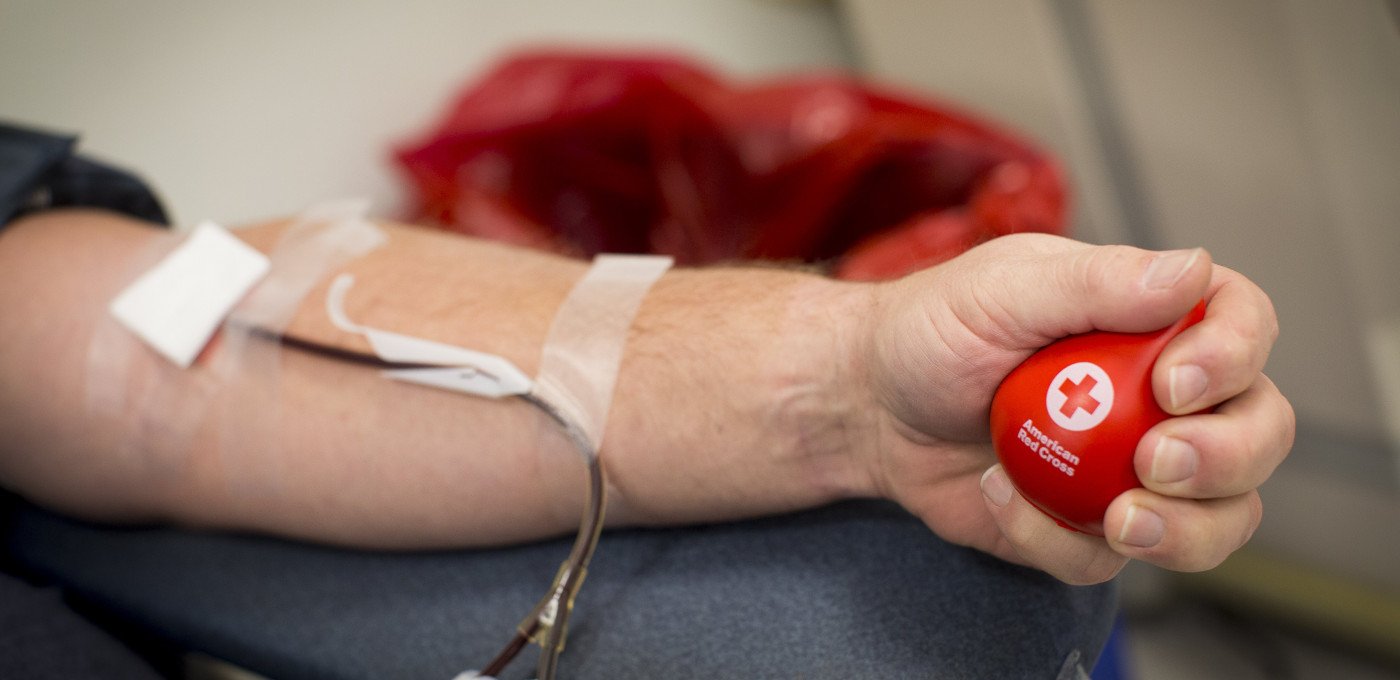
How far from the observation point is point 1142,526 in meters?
0.42

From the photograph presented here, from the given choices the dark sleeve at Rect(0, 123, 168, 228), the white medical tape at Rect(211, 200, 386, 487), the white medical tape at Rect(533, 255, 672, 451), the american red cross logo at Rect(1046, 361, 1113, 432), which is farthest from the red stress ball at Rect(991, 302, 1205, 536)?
the dark sleeve at Rect(0, 123, 168, 228)

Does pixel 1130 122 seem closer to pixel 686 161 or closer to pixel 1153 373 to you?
pixel 686 161

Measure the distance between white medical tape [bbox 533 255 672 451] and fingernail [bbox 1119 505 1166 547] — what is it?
335mm

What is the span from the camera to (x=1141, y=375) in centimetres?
42

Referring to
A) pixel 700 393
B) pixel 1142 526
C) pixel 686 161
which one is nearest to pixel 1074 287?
pixel 1142 526

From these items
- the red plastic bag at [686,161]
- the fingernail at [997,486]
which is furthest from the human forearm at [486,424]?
the red plastic bag at [686,161]

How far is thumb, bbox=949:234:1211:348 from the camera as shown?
41 cm

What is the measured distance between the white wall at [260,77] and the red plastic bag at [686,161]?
0.34 feet

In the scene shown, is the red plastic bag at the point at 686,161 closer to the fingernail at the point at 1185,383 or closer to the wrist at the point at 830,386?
the wrist at the point at 830,386

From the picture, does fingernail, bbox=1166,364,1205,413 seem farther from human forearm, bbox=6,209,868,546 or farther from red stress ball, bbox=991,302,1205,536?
human forearm, bbox=6,209,868,546

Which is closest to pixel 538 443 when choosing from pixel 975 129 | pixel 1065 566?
pixel 1065 566

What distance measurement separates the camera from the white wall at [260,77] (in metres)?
1.14

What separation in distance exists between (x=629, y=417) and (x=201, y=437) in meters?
0.36

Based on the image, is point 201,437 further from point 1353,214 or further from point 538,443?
point 1353,214
